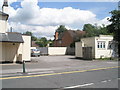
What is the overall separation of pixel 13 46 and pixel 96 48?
46.4 ft

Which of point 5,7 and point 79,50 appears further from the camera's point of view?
point 79,50

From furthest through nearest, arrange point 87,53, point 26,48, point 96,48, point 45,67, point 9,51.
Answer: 1. point 96,48
2. point 87,53
3. point 26,48
4. point 9,51
5. point 45,67

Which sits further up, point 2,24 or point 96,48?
point 2,24

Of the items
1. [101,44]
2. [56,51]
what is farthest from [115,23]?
[56,51]

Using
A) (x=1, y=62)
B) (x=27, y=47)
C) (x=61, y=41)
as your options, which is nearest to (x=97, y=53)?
(x=27, y=47)

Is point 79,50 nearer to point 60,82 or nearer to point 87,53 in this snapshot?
point 87,53

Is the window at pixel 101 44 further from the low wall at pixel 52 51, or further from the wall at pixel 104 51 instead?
the low wall at pixel 52 51

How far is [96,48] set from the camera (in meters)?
24.3

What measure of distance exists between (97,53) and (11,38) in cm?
1487

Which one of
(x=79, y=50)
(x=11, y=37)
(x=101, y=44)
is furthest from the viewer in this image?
(x=79, y=50)

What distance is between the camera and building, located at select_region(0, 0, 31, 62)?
16.9 m

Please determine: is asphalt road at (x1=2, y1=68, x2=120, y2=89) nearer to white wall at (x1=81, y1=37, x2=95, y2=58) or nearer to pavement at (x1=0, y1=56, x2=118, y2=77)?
pavement at (x1=0, y1=56, x2=118, y2=77)

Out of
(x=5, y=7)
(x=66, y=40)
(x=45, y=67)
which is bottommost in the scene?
(x=45, y=67)

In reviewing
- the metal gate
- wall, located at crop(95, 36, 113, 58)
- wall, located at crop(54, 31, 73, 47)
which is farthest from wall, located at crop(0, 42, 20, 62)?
wall, located at crop(54, 31, 73, 47)
